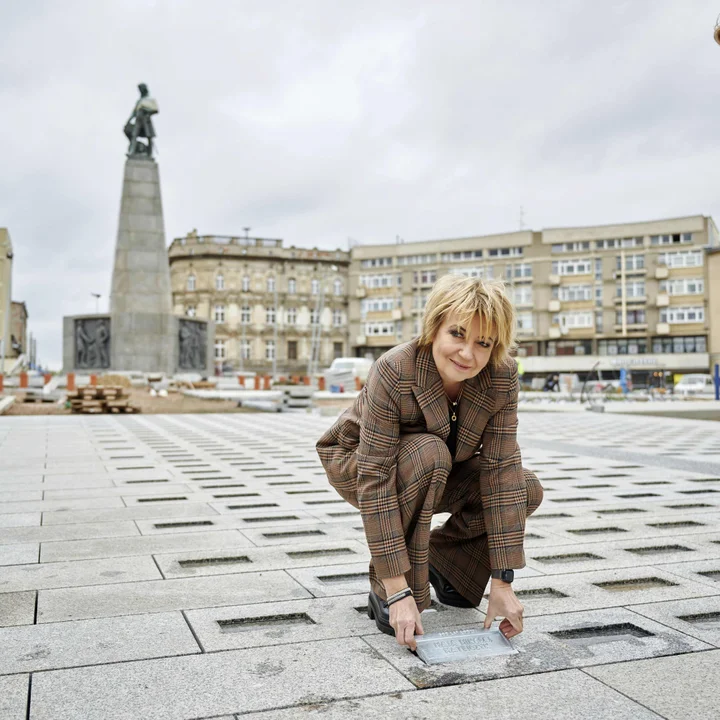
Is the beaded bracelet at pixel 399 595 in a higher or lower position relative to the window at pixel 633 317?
lower

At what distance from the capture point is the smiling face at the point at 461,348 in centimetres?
290

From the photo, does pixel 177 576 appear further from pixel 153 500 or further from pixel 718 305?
pixel 718 305

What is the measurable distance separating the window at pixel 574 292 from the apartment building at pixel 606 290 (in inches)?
3.3

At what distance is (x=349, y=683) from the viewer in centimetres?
257

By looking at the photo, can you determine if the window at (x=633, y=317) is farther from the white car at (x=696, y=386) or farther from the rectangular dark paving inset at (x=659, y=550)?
the rectangular dark paving inset at (x=659, y=550)

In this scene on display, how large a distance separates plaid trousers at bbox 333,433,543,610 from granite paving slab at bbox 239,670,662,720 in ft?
1.97

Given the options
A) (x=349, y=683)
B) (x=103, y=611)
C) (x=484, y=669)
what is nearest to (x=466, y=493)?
(x=484, y=669)

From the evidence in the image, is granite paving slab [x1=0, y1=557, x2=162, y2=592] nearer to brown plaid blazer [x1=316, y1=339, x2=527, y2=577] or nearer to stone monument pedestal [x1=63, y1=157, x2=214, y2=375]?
brown plaid blazer [x1=316, y1=339, x2=527, y2=577]

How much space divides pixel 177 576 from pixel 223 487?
338 centimetres

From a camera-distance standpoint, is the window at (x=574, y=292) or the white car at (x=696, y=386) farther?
the window at (x=574, y=292)

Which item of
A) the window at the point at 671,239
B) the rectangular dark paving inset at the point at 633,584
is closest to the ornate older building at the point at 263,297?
the window at the point at 671,239

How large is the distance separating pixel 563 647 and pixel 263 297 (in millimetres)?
74624

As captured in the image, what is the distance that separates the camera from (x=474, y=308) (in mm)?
2865

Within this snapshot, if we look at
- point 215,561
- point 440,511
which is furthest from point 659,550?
point 215,561
